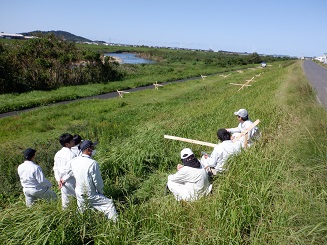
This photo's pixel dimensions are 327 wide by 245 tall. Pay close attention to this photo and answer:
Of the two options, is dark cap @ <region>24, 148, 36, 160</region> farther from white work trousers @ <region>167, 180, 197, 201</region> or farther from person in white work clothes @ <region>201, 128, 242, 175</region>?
person in white work clothes @ <region>201, 128, 242, 175</region>

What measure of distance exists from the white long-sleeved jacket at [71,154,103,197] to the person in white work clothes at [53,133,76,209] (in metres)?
0.62

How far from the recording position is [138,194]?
6.01 metres

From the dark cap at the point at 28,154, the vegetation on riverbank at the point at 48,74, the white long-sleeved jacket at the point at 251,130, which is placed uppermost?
the white long-sleeved jacket at the point at 251,130

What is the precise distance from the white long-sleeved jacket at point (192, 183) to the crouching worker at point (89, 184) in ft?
4.23

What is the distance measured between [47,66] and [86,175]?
22.7 meters

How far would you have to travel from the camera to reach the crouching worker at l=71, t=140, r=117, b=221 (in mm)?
4586

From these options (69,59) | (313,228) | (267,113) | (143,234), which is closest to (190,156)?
(143,234)

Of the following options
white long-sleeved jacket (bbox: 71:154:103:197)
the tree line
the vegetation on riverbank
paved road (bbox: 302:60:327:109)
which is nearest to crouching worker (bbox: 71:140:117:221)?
white long-sleeved jacket (bbox: 71:154:103:197)

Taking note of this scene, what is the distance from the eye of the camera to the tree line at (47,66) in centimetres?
2256

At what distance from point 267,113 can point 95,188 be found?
24.8ft

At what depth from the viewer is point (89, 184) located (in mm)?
4602

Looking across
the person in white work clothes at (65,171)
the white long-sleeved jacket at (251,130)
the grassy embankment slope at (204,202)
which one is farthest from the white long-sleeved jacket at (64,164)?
the white long-sleeved jacket at (251,130)

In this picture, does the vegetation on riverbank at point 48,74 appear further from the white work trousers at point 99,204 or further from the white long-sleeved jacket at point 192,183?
the white long-sleeved jacket at point 192,183

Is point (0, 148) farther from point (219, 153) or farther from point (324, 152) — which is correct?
point (324, 152)
